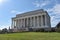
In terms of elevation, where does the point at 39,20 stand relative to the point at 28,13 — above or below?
below

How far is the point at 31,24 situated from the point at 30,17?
17.6ft

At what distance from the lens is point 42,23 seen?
79.1m

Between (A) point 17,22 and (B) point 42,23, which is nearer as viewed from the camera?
(B) point 42,23

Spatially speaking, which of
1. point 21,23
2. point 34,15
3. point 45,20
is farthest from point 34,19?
point 21,23

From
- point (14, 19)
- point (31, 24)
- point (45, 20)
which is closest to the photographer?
point (45, 20)

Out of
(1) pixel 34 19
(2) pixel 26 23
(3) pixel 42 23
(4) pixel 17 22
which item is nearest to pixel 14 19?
(4) pixel 17 22

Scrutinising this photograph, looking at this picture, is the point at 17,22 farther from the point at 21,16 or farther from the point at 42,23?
the point at 42,23

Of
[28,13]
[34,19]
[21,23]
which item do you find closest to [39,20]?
[34,19]

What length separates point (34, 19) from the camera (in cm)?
8088

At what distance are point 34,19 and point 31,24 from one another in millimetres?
5461

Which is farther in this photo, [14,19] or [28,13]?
[14,19]

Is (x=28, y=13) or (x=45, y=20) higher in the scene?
(x=28, y=13)

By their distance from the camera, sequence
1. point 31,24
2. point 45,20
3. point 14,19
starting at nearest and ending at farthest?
point 45,20
point 31,24
point 14,19

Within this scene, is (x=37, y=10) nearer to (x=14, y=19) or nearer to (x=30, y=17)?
(x=30, y=17)
